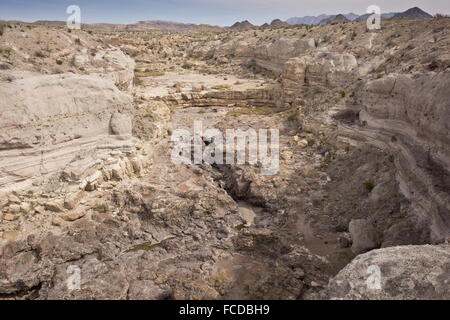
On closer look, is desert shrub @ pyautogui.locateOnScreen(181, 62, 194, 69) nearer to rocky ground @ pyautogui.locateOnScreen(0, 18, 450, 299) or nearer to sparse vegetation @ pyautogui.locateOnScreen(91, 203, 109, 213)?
rocky ground @ pyautogui.locateOnScreen(0, 18, 450, 299)

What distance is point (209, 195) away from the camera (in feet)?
41.7

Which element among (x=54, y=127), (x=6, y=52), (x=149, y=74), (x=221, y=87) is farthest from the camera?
(x=149, y=74)

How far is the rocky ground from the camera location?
8.58 meters

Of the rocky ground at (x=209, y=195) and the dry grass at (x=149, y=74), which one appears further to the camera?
the dry grass at (x=149, y=74)

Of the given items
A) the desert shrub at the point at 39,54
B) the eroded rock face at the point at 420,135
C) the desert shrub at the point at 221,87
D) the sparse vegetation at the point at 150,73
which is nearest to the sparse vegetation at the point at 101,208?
the desert shrub at the point at 39,54

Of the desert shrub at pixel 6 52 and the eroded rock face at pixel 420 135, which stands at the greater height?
the desert shrub at pixel 6 52

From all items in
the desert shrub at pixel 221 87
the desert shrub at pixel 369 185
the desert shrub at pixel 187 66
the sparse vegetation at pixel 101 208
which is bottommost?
the sparse vegetation at pixel 101 208

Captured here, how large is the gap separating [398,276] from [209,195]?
7.70m

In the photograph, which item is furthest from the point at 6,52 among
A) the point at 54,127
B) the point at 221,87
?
the point at 221,87

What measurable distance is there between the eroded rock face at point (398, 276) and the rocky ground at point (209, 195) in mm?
28

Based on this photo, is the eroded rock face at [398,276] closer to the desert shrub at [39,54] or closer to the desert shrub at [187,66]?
the desert shrub at [39,54]

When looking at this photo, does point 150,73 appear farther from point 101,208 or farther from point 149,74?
point 101,208

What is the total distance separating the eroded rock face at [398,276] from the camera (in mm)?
5664

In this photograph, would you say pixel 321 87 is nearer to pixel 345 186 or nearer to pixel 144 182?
pixel 345 186
